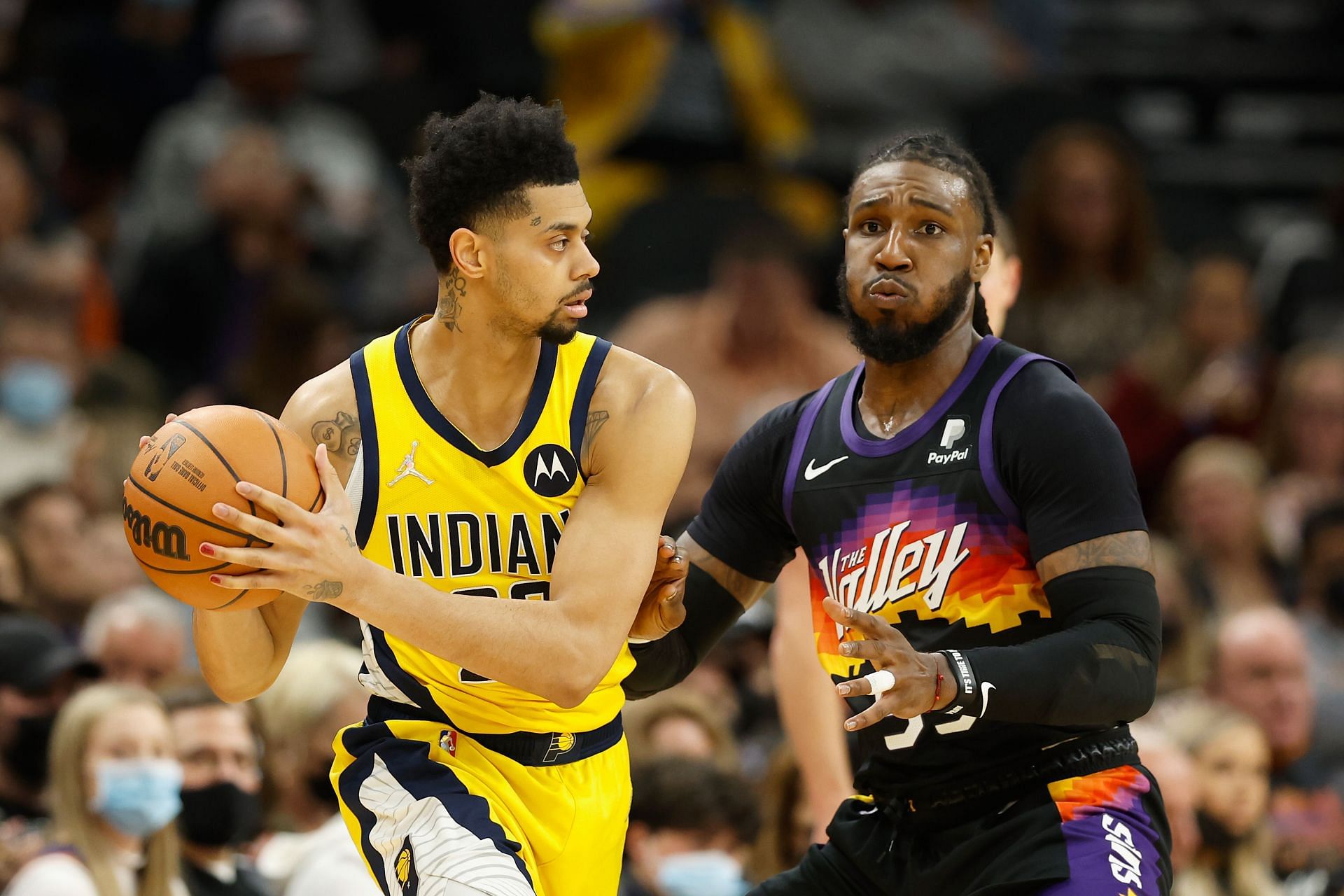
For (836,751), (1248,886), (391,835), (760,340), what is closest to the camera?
(391,835)

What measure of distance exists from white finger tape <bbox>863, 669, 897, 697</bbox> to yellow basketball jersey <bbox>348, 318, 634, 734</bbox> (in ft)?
3.23

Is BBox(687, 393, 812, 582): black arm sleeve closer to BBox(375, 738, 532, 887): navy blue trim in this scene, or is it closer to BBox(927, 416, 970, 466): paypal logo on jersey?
BBox(927, 416, 970, 466): paypal logo on jersey

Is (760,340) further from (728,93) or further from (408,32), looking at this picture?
(408,32)

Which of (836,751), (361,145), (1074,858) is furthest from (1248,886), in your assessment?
(361,145)

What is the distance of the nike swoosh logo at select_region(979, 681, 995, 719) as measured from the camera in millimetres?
3949

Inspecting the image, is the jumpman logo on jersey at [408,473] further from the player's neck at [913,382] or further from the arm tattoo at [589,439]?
the player's neck at [913,382]

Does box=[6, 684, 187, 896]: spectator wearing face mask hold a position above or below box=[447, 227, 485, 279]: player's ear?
below

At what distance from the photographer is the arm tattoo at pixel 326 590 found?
3.98m

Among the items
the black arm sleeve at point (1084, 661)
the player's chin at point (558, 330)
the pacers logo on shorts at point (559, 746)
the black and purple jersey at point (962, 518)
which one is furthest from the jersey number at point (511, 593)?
the black arm sleeve at point (1084, 661)

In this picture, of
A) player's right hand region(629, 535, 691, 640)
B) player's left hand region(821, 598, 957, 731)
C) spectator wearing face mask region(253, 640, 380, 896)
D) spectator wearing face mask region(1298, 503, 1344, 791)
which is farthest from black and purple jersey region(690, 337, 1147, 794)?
spectator wearing face mask region(1298, 503, 1344, 791)

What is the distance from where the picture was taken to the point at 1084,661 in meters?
4.01

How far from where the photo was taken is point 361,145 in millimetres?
11781

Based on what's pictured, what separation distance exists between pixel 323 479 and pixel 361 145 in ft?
26.2

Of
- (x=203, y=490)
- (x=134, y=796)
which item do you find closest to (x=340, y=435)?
(x=203, y=490)
